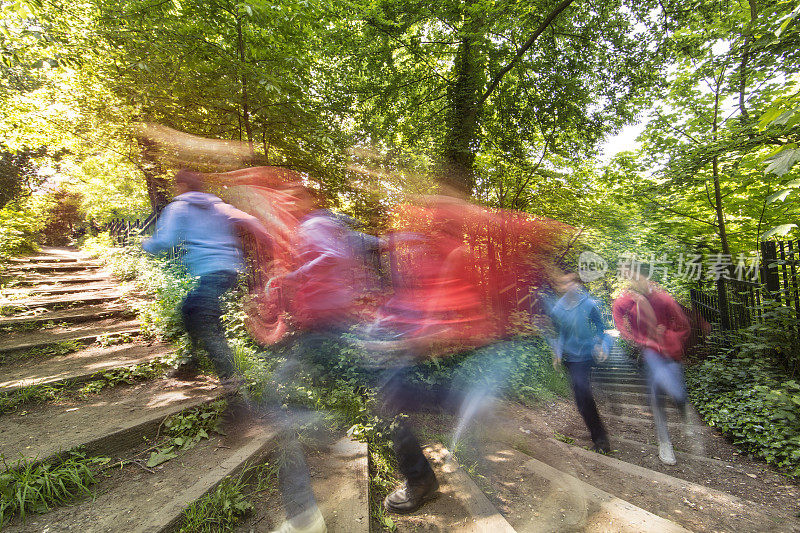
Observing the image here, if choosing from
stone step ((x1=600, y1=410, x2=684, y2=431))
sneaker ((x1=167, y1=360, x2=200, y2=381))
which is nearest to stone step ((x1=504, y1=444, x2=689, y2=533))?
sneaker ((x1=167, y1=360, x2=200, y2=381))

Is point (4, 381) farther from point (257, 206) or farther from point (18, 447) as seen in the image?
point (257, 206)

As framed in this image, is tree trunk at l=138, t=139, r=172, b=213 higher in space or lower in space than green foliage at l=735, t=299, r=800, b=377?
higher

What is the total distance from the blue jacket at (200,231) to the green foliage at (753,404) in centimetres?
611

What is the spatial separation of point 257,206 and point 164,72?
2.18 m

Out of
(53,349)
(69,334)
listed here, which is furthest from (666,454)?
(69,334)

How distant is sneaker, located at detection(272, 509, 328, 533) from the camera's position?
1747mm

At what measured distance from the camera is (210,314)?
8.98 ft

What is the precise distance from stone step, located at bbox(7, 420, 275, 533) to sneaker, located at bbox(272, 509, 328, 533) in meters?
0.49

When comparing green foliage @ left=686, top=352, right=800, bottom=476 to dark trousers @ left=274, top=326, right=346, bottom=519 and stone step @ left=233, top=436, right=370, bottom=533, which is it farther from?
dark trousers @ left=274, top=326, right=346, bottom=519

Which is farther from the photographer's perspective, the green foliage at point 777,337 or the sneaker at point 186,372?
the green foliage at point 777,337

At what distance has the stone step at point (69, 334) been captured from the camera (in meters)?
3.38

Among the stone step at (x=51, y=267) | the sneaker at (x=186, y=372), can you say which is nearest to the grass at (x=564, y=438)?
the sneaker at (x=186, y=372)

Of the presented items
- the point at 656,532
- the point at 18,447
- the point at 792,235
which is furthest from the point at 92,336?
the point at 792,235

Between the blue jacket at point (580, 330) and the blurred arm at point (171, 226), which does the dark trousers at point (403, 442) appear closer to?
the blurred arm at point (171, 226)
